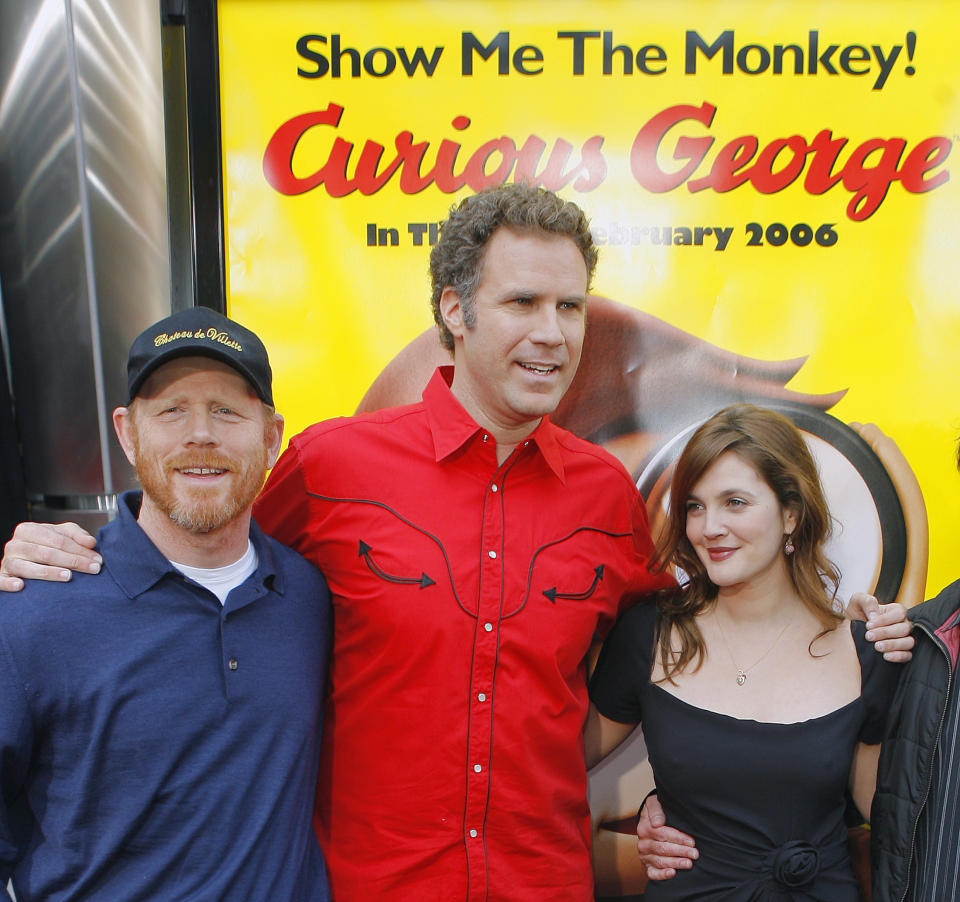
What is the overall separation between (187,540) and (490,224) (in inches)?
37.0

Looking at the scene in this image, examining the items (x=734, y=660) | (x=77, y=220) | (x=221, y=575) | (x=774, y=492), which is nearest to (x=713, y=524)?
(x=774, y=492)

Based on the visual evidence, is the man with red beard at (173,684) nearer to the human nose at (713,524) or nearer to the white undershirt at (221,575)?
the white undershirt at (221,575)

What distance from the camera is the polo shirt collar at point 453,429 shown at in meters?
1.79

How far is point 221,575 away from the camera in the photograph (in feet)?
4.85

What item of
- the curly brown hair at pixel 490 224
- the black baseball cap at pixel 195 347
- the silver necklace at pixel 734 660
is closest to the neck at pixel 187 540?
the black baseball cap at pixel 195 347

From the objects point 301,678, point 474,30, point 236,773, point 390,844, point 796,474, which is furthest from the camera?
point 474,30

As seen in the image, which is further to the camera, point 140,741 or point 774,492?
point 774,492

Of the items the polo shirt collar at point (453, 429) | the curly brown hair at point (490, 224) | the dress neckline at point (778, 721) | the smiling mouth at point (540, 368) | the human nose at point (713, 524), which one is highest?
the curly brown hair at point (490, 224)

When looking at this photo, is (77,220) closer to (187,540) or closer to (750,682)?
(187,540)

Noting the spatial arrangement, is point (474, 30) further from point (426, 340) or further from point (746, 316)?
point (746, 316)

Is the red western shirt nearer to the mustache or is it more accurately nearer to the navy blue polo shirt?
the navy blue polo shirt

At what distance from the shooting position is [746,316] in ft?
6.97

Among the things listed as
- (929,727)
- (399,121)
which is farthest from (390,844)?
(399,121)

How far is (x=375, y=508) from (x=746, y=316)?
1131 millimetres
